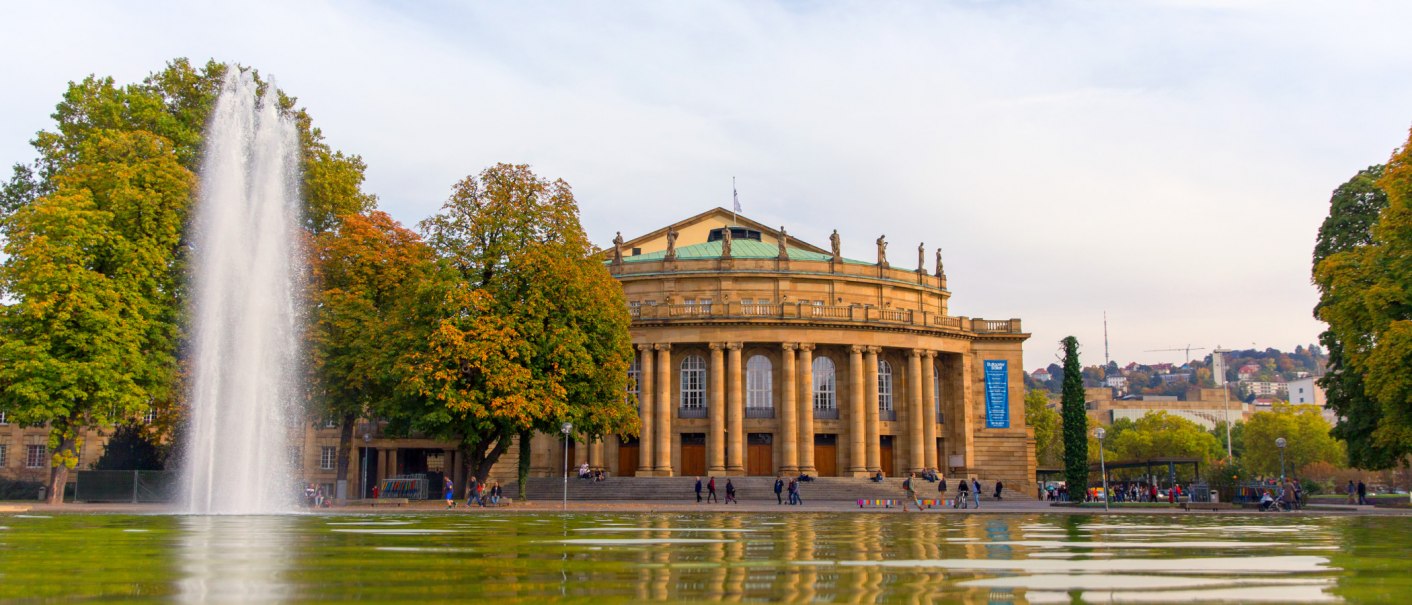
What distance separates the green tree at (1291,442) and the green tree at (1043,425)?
1949cm

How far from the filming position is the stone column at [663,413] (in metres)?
66.8

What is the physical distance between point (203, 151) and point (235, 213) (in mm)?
14169

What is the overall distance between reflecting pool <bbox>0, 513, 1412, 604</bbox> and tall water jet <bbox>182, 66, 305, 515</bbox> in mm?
12806

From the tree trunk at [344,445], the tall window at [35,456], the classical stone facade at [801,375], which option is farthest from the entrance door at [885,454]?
the tall window at [35,456]

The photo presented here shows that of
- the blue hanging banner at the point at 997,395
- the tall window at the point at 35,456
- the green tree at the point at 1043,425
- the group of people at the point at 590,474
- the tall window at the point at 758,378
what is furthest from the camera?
the green tree at the point at 1043,425

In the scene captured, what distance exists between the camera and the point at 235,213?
117ft

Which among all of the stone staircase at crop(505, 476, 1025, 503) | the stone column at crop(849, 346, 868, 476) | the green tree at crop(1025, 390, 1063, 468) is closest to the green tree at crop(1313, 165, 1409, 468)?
the stone staircase at crop(505, 476, 1025, 503)

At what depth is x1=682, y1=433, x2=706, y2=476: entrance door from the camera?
68750mm

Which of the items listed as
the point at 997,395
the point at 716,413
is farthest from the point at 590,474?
the point at 997,395

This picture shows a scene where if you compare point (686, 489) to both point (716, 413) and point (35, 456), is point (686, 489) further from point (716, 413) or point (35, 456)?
point (35, 456)

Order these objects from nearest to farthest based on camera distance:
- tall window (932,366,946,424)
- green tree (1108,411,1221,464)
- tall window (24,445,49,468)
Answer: tall window (24,445,49,468) → tall window (932,366,946,424) → green tree (1108,411,1221,464)

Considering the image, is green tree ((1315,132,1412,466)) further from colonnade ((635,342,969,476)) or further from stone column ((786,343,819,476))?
stone column ((786,343,819,476))

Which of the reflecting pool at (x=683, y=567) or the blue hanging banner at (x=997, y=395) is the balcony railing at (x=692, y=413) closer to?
the blue hanging banner at (x=997, y=395)

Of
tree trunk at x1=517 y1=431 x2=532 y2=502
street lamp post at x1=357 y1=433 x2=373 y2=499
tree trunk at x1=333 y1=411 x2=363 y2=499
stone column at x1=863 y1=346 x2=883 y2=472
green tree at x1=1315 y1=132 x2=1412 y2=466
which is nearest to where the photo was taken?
green tree at x1=1315 y1=132 x2=1412 y2=466
